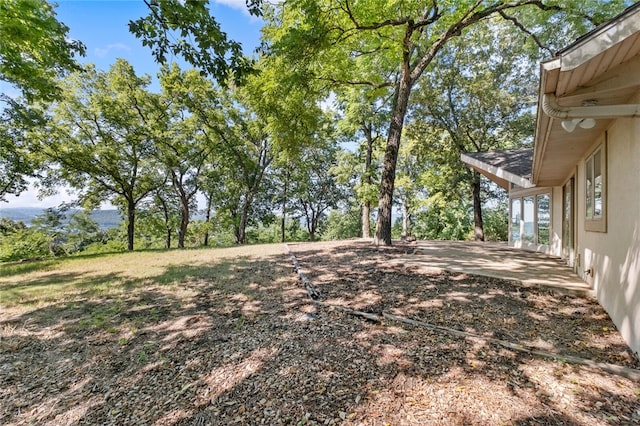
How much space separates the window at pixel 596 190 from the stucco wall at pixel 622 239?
0.15 meters

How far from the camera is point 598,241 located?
13.5 ft

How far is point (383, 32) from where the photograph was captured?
804cm

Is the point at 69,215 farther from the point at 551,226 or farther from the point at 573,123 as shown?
the point at 551,226

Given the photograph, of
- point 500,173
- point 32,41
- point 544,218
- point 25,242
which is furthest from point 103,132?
point 544,218

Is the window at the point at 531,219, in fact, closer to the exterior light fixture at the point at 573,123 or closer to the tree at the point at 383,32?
the tree at the point at 383,32

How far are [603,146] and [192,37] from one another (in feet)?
18.4

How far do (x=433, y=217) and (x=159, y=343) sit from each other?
17720 millimetres

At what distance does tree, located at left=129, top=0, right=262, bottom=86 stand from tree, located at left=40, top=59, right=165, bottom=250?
1213cm

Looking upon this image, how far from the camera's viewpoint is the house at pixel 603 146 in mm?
2355

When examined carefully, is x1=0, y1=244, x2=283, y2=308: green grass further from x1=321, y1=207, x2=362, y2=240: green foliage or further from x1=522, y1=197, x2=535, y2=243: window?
x1=321, y1=207, x2=362, y2=240: green foliage

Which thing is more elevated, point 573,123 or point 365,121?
point 365,121

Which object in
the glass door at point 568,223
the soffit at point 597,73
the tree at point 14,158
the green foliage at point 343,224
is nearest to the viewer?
the soffit at point 597,73

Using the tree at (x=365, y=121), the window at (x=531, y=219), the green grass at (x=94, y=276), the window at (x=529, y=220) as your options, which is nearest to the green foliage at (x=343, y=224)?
the tree at (x=365, y=121)

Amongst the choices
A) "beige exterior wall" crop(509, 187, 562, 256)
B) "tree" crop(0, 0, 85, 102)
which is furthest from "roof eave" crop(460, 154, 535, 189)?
"tree" crop(0, 0, 85, 102)
